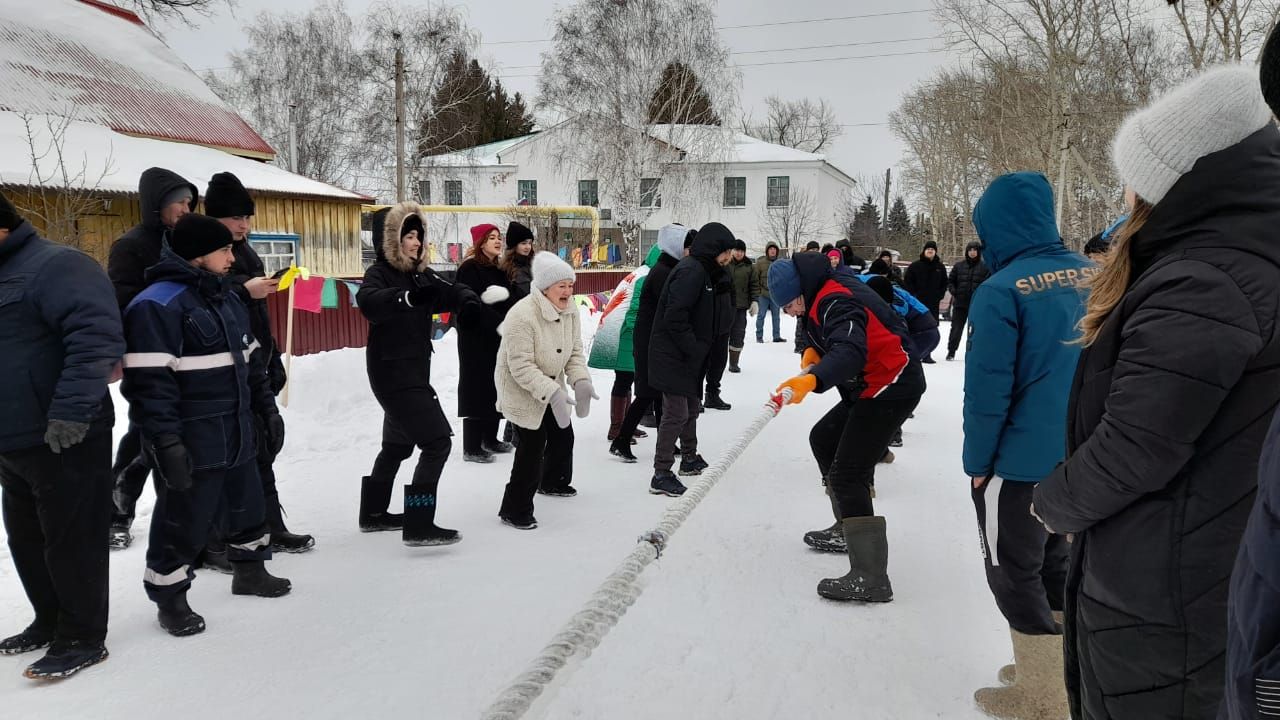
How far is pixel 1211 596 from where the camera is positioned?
1.69m

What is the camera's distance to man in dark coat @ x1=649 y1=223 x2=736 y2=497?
6164mm

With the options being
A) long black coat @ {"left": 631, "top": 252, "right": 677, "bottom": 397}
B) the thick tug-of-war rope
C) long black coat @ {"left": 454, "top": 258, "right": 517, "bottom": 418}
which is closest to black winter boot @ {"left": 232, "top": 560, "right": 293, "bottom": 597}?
the thick tug-of-war rope

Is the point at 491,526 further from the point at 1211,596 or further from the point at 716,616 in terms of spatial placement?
the point at 1211,596

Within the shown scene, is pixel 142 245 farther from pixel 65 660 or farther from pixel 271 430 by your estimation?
pixel 65 660

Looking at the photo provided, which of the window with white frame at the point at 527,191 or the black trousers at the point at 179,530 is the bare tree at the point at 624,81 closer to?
the window with white frame at the point at 527,191

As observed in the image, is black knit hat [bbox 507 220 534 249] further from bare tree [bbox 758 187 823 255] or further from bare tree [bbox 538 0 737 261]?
bare tree [bbox 758 187 823 255]

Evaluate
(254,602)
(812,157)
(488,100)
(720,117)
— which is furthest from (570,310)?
(488,100)

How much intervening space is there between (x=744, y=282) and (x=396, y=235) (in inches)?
366

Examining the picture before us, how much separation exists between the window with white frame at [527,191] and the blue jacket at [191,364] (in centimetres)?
4306

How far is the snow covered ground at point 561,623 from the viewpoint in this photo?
3.13 m

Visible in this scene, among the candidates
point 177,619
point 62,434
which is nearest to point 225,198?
point 62,434

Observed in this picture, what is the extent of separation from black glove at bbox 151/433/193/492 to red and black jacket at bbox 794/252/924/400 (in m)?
2.86

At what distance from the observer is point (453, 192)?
41125 millimetres

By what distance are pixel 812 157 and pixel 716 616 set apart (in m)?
43.9
